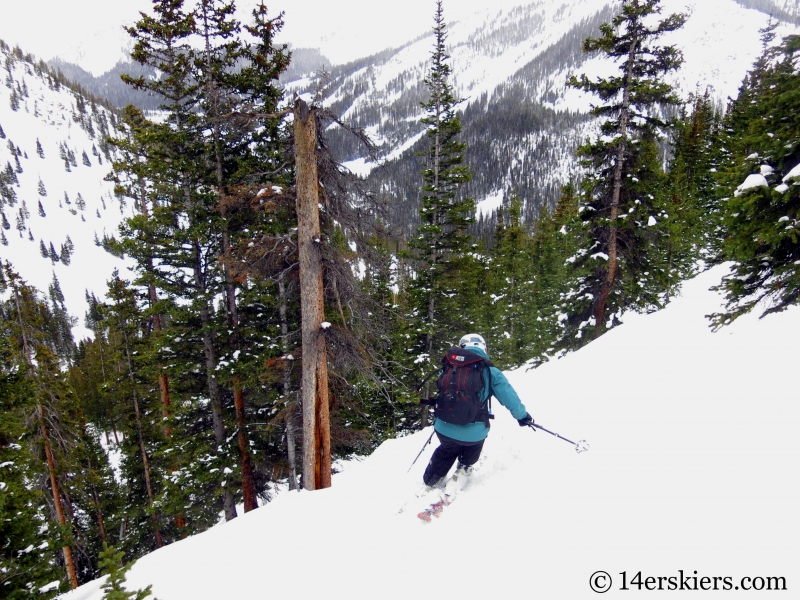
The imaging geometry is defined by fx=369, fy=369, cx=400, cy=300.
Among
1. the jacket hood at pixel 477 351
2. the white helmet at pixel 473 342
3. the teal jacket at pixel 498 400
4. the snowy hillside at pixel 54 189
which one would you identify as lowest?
the teal jacket at pixel 498 400

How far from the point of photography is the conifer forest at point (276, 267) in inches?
268

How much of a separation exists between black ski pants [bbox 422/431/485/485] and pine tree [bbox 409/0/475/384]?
11.9m

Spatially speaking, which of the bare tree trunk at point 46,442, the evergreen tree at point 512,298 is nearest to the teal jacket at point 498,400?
the bare tree trunk at point 46,442

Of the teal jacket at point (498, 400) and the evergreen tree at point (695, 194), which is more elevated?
the evergreen tree at point (695, 194)

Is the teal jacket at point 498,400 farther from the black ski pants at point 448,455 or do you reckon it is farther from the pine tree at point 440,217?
the pine tree at point 440,217

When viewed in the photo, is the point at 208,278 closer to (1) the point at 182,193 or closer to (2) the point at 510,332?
(1) the point at 182,193

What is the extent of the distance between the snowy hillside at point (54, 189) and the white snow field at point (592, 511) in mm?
118414

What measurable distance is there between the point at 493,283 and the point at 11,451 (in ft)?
110

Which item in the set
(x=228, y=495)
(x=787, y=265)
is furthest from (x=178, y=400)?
(x=787, y=265)

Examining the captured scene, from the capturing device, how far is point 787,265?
19.9ft

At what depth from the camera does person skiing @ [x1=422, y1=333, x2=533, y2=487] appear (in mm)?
4879

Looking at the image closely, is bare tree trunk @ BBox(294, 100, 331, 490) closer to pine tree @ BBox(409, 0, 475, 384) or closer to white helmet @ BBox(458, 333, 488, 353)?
white helmet @ BBox(458, 333, 488, 353)

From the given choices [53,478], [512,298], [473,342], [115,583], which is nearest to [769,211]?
[473,342]

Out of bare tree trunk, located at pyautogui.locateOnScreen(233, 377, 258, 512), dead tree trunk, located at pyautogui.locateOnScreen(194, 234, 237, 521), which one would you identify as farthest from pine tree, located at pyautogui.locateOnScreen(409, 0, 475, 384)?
dead tree trunk, located at pyautogui.locateOnScreen(194, 234, 237, 521)
